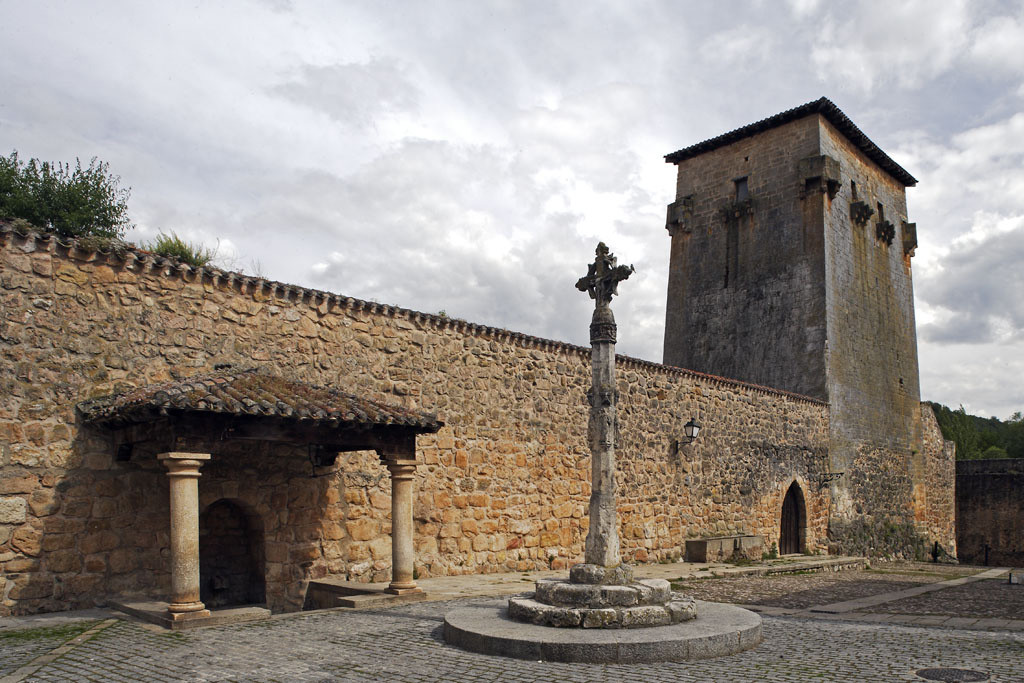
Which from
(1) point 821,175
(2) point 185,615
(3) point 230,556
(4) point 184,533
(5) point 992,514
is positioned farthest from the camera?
(5) point 992,514

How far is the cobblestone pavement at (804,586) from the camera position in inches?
449

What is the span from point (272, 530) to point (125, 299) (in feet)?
11.0

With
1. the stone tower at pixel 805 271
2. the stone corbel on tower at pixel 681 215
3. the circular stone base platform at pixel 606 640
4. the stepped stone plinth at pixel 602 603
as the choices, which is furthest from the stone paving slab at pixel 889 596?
the stone corbel on tower at pixel 681 215

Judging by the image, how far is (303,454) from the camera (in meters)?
10.8

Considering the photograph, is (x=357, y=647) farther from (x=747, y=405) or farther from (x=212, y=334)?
(x=747, y=405)

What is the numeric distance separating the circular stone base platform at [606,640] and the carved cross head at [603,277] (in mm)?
3392

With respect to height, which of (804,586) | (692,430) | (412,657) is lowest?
(804,586)

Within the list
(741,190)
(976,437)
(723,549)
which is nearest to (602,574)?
(723,549)

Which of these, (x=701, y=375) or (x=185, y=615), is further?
(x=701, y=375)

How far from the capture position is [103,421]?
28.4ft

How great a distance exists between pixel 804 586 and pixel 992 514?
17579 millimetres

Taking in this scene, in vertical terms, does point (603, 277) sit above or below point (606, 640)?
above

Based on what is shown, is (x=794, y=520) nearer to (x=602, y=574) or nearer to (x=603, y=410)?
(x=603, y=410)

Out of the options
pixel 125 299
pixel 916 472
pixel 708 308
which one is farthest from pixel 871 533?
pixel 125 299
